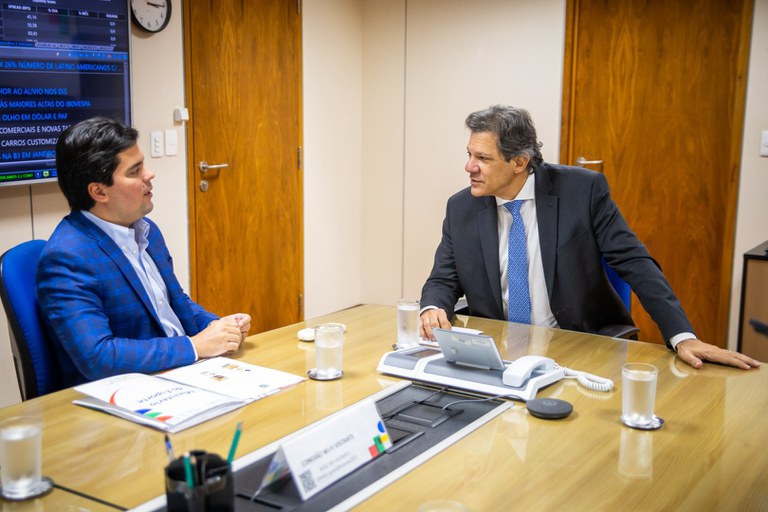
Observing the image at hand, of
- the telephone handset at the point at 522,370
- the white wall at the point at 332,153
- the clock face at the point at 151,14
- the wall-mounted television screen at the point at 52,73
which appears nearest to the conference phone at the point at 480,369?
the telephone handset at the point at 522,370

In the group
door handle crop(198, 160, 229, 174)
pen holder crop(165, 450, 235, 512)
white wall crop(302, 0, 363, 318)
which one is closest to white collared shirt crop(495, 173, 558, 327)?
pen holder crop(165, 450, 235, 512)

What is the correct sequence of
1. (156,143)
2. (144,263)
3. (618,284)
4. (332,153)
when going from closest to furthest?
(144,263) → (618,284) → (156,143) → (332,153)

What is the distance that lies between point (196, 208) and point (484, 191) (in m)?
1.98

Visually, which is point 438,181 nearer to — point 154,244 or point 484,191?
point 484,191

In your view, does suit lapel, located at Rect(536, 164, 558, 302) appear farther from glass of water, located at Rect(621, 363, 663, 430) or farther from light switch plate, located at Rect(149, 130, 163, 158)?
light switch plate, located at Rect(149, 130, 163, 158)

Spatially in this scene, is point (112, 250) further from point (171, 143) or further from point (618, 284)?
point (171, 143)

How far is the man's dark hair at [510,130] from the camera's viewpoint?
2709 millimetres

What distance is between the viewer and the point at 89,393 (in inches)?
68.0

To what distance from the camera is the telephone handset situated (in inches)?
70.3

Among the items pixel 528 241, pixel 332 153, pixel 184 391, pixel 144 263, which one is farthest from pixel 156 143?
pixel 184 391

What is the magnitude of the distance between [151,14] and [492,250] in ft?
6.97

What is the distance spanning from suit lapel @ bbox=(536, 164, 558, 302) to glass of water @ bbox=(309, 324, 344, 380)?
973 mm

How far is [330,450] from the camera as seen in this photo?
1369 millimetres

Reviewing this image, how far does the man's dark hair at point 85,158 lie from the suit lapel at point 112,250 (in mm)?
62
